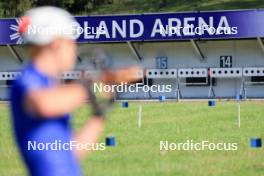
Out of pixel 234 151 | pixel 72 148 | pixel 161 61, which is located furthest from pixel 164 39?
pixel 72 148

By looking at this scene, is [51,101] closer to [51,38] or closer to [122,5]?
[51,38]

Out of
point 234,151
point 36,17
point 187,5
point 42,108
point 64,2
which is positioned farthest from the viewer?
point 64,2

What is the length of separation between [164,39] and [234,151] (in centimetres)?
2104

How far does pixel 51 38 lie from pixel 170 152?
34.4ft

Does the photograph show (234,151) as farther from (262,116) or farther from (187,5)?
(187,5)

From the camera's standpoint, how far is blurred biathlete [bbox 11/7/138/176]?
412 cm

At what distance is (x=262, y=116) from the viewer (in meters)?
21.9

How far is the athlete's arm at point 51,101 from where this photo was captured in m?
4.05
